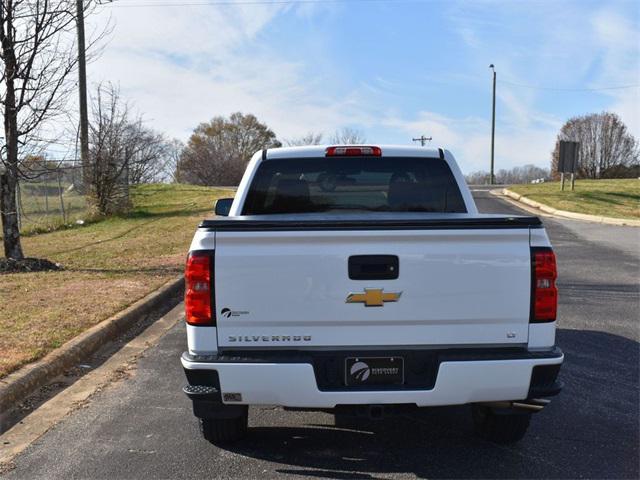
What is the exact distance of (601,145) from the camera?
45188 mm

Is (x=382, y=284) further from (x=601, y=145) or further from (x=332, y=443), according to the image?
(x=601, y=145)

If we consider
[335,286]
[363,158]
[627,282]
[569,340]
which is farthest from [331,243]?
[627,282]

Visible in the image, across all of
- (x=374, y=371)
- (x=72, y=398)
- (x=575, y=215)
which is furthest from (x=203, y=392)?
(x=575, y=215)

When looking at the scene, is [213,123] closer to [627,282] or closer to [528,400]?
[627,282]

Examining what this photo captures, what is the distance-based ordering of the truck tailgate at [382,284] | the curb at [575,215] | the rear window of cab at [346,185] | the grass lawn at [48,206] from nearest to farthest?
the truck tailgate at [382,284], the rear window of cab at [346,185], the curb at [575,215], the grass lawn at [48,206]

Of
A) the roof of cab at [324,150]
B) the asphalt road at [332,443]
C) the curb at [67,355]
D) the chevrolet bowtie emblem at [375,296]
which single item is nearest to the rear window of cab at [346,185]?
the roof of cab at [324,150]

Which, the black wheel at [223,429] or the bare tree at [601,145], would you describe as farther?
the bare tree at [601,145]

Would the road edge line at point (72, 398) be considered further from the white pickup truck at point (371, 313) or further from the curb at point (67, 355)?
the white pickup truck at point (371, 313)

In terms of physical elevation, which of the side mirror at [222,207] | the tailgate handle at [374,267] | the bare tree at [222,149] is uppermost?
the bare tree at [222,149]

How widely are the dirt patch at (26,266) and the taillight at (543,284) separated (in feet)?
28.3

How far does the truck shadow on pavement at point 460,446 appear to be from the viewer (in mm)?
3393

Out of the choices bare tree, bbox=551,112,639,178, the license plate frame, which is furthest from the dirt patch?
bare tree, bbox=551,112,639,178

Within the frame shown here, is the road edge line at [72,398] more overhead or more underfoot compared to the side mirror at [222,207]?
more underfoot

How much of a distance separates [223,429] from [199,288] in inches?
42.6
